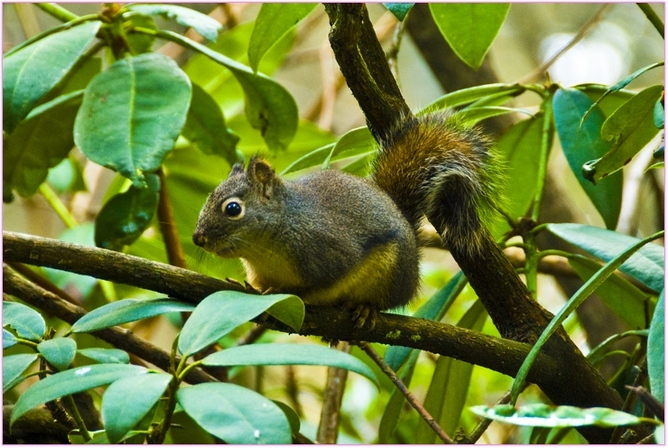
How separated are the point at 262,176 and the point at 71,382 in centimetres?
93

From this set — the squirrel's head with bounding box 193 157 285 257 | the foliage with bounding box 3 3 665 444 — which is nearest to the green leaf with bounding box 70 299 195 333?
the foliage with bounding box 3 3 665 444

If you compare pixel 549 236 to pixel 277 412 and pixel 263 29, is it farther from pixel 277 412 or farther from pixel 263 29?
pixel 277 412

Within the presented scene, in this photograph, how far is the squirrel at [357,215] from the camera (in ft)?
5.30

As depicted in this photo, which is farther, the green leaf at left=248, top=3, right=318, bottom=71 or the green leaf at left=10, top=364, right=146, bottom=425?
the green leaf at left=248, top=3, right=318, bottom=71

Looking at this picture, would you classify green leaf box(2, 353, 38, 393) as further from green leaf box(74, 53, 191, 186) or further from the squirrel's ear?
the squirrel's ear

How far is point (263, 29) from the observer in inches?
62.7

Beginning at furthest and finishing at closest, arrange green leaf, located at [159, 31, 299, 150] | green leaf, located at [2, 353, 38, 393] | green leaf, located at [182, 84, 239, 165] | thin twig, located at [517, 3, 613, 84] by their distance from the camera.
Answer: thin twig, located at [517, 3, 613, 84] < green leaf, located at [182, 84, 239, 165] < green leaf, located at [159, 31, 299, 150] < green leaf, located at [2, 353, 38, 393]

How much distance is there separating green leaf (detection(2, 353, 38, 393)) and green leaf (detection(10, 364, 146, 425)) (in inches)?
2.4

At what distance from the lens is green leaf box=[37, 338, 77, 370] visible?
0.96 m

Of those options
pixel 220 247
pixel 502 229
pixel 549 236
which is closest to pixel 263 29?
pixel 220 247

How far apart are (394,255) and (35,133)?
922mm

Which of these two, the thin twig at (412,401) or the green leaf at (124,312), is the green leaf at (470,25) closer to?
the thin twig at (412,401)

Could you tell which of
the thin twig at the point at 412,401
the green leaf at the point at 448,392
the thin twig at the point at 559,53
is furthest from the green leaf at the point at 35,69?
the thin twig at the point at 559,53

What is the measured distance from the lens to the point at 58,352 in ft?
3.19
